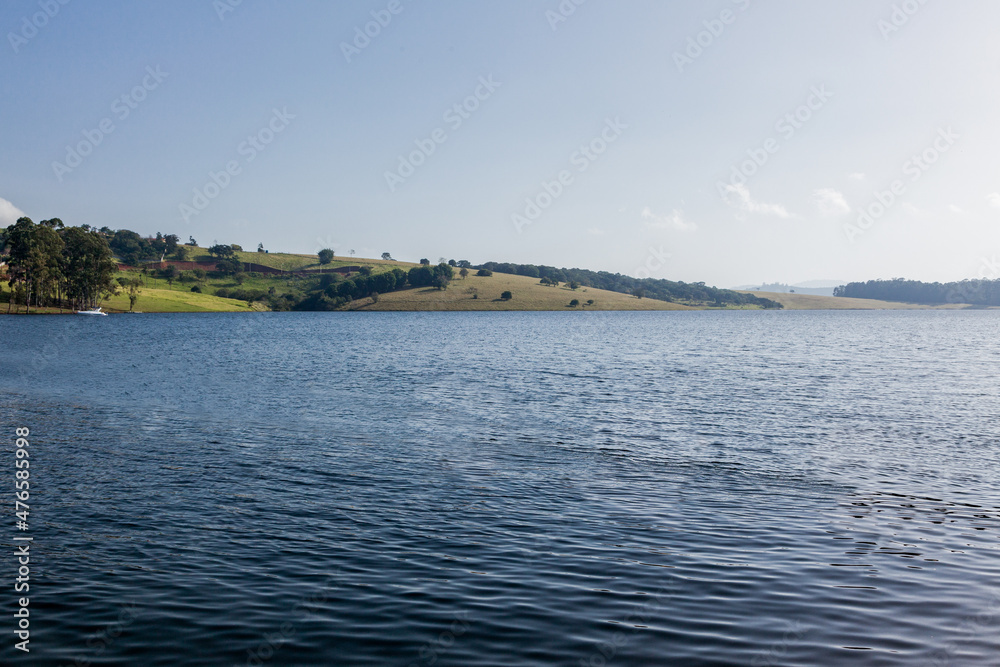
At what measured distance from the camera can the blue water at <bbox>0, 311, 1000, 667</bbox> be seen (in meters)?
11.1

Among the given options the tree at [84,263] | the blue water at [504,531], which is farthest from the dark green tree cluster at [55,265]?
the blue water at [504,531]

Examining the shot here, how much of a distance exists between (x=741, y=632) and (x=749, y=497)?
366 inches

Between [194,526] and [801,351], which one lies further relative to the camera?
[801,351]

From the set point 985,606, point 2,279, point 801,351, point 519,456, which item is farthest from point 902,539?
point 2,279

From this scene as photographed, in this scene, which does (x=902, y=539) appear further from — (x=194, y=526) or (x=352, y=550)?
(x=194, y=526)

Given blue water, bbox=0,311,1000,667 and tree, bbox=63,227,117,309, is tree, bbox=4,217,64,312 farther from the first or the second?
blue water, bbox=0,311,1000,667

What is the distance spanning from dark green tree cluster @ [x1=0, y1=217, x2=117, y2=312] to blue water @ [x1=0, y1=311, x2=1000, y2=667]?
140m

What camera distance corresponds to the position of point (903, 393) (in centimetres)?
4559

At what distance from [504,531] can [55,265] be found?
18292cm

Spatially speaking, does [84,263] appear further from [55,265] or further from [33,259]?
[33,259]

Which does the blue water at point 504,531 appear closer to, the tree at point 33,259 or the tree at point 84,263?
the tree at point 33,259

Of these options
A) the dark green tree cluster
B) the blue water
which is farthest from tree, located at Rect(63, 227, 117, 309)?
the blue water

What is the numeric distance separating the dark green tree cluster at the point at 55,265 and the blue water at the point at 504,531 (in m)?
140

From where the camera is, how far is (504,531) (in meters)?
16.5
